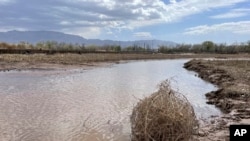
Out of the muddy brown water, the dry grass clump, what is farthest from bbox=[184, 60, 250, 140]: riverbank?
the dry grass clump

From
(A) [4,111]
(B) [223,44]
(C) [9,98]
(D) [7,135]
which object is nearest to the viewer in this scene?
(D) [7,135]

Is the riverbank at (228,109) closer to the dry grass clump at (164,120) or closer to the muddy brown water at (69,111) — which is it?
the muddy brown water at (69,111)

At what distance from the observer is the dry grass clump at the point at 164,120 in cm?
917

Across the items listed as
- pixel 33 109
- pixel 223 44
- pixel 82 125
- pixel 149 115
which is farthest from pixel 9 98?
pixel 223 44

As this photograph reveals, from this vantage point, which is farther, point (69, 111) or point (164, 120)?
point (69, 111)

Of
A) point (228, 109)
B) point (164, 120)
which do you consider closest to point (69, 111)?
point (228, 109)

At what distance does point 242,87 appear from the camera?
20203mm

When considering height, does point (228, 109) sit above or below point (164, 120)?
below


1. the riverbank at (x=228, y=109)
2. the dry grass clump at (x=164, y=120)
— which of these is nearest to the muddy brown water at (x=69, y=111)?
the riverbank at (x=228, y=109)

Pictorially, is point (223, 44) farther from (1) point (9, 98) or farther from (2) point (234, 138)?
(2) point (234, 138)

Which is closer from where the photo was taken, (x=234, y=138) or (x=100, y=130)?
(x=234, y=138)

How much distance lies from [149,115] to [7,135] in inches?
205

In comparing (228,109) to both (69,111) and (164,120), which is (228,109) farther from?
(164,120)

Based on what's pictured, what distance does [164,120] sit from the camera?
9.16m
